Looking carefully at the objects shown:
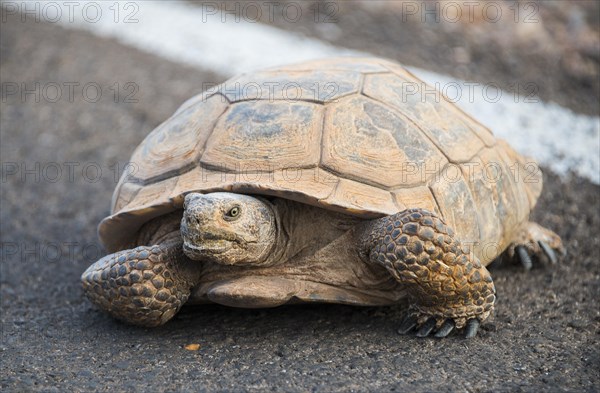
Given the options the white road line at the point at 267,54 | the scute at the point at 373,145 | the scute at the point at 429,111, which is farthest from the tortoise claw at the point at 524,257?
the white road line at the point at 267,54

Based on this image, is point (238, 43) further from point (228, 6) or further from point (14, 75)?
point (14, 75)

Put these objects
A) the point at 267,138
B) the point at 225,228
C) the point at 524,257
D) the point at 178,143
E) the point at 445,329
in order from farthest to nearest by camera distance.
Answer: the point at 524,257 < the point at 178,143 < the point at 267,138 < the point at 445,329 < the point at 225,228

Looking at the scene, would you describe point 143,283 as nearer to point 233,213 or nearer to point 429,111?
point 233,213

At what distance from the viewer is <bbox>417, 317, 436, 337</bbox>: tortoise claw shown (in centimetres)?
348

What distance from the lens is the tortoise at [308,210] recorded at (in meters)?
3.35

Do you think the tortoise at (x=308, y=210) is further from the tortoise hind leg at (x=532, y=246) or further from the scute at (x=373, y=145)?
the tortoise hind leg at (x=532, y=246)

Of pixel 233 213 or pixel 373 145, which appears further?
pixel 373 145

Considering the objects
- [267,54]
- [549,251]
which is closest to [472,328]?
[549,251]

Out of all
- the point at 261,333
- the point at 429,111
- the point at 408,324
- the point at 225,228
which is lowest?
the point at 261,333

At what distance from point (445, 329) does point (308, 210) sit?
2.69ft

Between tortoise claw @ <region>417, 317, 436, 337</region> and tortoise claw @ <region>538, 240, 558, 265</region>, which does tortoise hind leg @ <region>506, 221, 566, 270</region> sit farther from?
tortoise claw @ <region>417, 317, 436, 337</region>

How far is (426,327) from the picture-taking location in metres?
3.50

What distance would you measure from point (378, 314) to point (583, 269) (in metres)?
1.34

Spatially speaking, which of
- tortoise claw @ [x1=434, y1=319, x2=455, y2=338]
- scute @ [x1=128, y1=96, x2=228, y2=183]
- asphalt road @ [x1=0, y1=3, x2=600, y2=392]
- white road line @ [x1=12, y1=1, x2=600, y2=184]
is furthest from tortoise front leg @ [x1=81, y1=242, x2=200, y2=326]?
white road line @ [x1=12, y1=1, x2=600, y2=184]
